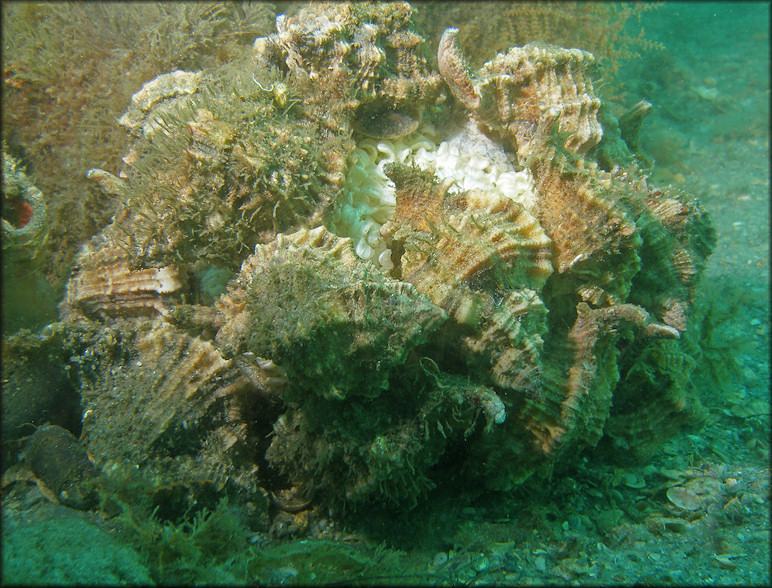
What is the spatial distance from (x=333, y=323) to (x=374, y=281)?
329mm

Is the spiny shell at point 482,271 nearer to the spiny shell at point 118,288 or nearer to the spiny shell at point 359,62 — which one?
the spiny shell at point 359,62

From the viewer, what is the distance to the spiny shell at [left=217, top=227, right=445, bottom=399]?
1990mm

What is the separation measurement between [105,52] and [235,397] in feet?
12.4

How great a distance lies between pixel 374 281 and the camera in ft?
6.92

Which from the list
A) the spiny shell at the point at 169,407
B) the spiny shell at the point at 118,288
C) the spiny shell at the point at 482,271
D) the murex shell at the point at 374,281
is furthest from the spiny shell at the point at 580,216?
the spiny shell at the point at 118,288

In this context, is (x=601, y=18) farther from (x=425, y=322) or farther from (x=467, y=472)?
(x=467, y=472)

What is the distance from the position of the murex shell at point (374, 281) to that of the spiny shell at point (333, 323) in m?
0.01

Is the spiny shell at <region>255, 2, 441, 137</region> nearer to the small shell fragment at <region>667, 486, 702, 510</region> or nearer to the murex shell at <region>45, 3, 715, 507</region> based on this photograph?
the murex shell at <region>45, 3, 715, 507</region>

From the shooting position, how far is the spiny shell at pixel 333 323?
6.53 feet

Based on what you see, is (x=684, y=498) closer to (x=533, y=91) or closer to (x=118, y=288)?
(x=533, y=91)

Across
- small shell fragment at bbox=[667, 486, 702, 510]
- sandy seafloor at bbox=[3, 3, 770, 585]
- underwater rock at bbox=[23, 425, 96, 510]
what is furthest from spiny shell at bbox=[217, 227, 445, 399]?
small shell fragment at bbox=[667, 486, 702, 510]

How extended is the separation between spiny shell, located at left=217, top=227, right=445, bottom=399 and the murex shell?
0.04ft

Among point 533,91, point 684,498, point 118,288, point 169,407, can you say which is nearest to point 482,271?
point 533,91

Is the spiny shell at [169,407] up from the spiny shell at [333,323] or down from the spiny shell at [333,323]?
down
